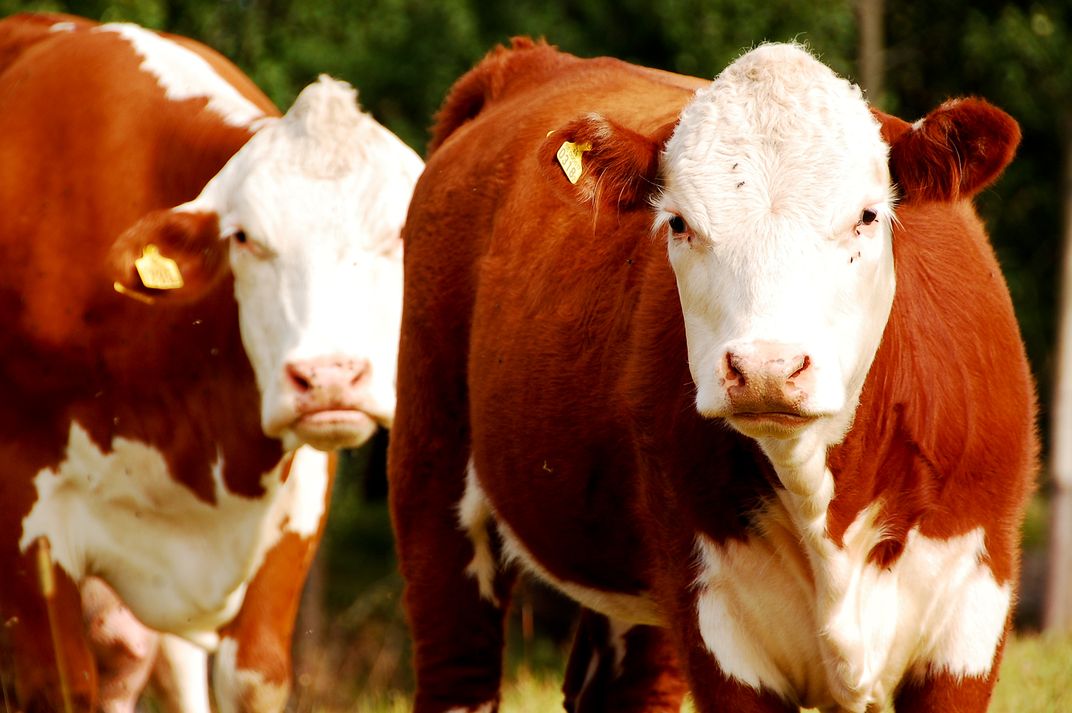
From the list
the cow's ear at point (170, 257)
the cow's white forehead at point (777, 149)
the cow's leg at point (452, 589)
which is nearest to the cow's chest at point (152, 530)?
the cow's ear at point (170, 257)

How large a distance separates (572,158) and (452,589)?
75.8 inches

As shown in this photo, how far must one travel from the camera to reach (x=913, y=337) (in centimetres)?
379

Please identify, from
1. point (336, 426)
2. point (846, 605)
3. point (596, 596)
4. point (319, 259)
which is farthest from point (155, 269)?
point (846, 605)

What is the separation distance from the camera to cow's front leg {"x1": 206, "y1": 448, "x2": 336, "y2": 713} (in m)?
5.65

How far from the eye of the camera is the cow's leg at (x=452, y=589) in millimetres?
5277

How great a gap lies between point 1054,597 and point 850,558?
12.5 m

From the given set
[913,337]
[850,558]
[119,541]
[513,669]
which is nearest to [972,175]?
[913,337]

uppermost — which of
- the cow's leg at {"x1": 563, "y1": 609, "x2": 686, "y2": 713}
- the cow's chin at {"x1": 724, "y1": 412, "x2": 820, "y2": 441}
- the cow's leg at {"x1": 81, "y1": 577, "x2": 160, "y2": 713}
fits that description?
the cow's chin at {"x1": 724, "y1": 412, "x2": 820, "y2": 441}

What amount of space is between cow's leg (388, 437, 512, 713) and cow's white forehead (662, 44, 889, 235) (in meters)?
1.85

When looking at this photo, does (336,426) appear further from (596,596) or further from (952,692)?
(952,692)

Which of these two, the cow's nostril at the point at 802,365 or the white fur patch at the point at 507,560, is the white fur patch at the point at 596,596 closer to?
the white fur patch at the point at 507,560

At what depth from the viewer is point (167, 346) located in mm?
5738

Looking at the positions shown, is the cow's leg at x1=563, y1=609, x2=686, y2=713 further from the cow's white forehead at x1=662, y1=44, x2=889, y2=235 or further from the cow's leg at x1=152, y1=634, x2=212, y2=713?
the cow's white forehead at x1=662, y1=44, x2=889, y2=235

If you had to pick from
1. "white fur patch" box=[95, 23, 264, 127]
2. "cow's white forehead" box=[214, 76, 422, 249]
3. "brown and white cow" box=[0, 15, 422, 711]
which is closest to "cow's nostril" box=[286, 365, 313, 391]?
"brown and white cow" box=[0, 15, 422, 711]
